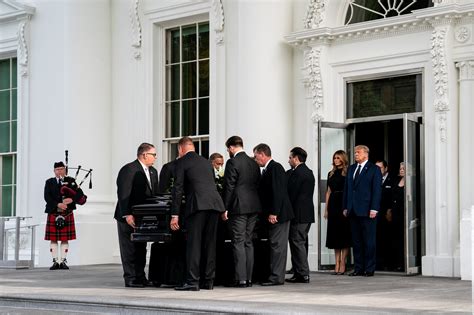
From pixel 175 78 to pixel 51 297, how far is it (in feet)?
26.8

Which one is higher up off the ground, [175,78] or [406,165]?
[175,78]

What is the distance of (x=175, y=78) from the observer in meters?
18.2

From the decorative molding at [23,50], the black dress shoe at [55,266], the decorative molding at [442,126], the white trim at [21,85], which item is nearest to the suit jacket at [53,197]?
the black dress shoe at [55,266]

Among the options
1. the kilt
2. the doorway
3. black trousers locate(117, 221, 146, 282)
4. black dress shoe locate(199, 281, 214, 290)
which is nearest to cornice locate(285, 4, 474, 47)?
the doorway

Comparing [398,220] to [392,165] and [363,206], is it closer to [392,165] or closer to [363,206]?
[363,206]

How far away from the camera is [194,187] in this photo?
11398mm

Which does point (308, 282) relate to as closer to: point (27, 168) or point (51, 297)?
point (51, 297)

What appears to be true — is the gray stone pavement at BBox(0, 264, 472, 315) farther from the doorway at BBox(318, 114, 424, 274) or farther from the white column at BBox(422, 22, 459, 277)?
the doorway at BBox(318, 114, 424, 274)

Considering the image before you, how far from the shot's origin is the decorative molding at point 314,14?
51.9 feet

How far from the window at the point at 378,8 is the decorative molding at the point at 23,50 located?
682 centimetres

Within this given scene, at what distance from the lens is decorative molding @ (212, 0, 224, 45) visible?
16953 millimetres

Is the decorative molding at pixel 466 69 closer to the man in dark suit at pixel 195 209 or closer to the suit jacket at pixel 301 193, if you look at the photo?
the suit jacket at pixel 301 193

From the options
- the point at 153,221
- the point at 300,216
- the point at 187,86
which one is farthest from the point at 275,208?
the point at 187,86

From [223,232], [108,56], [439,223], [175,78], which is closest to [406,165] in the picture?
[439,223]
